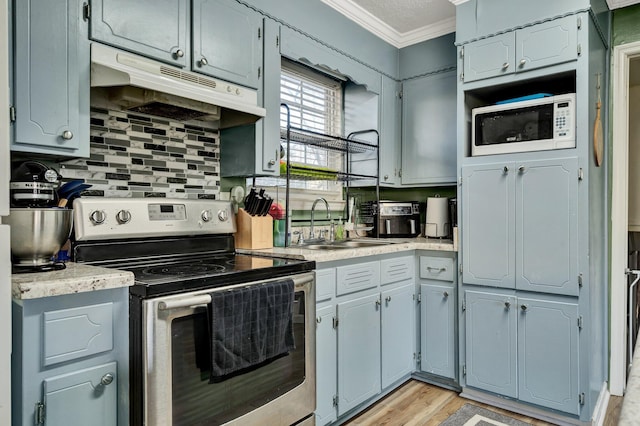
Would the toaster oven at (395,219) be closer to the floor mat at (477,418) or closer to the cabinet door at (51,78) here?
the floor mat at (477,418)

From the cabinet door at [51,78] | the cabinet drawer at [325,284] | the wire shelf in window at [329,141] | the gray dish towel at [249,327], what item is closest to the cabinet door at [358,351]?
the cabinet drawer at [325,284]

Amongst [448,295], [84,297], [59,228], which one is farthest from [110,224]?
[448,295]

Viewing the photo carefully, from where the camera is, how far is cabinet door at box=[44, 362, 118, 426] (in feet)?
→ 3.89

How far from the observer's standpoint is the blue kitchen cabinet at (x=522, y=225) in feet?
→ 7.44

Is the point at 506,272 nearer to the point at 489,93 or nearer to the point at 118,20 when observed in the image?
the point at 489,93

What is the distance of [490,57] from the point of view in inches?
99.3

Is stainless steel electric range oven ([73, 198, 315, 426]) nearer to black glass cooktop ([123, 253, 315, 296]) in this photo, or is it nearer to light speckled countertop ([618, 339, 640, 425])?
black glass cooktop ([123, 253, 315, 296])

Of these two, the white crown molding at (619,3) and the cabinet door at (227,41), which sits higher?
the white crown molding at (619,3)

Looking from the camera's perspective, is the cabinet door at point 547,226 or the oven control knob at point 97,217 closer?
the oven control knob at point 97,217

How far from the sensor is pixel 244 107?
1.99m

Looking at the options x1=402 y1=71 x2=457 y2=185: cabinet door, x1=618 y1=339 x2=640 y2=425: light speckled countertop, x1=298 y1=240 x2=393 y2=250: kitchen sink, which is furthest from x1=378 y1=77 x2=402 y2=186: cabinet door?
x1=618 y1=339 x2=640 y2=425: light speckled countertop

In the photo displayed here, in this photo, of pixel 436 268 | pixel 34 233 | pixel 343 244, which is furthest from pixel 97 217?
pixel 436 268

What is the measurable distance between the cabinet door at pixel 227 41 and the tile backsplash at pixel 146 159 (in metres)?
0.38

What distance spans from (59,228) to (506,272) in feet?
7.31
